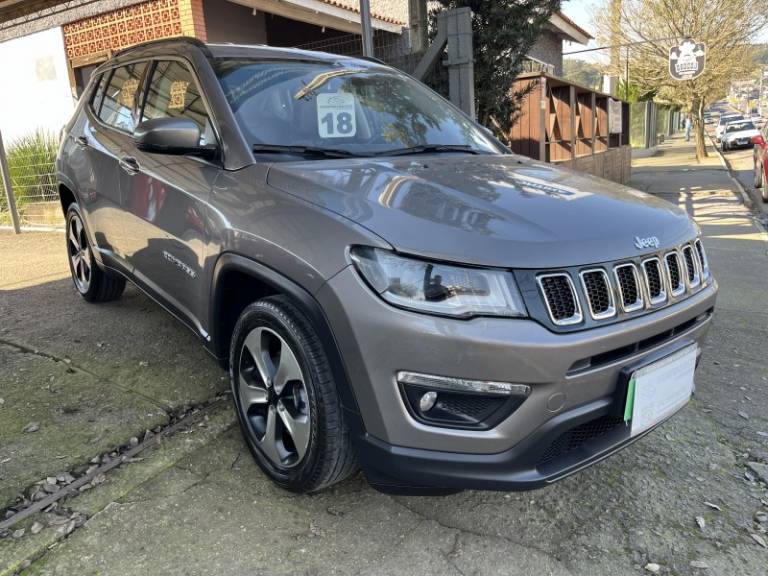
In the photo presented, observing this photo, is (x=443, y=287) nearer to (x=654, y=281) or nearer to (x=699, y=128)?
(x=654, y=281)

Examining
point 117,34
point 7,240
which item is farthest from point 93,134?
point 117,34

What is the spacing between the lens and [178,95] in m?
3.12

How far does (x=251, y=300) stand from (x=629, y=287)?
1.53 metres

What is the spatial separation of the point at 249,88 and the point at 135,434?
171cm

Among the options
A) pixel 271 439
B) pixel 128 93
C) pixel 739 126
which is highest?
pixel 739 126

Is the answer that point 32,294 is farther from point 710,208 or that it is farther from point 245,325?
point 710,208

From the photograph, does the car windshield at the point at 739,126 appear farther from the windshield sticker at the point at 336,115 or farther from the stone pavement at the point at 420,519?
the windshield sticker at the point at 336,115

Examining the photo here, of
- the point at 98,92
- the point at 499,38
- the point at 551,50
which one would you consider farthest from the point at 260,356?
the point at 551,50

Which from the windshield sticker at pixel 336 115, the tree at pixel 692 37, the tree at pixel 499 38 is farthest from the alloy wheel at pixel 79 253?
the tree at pixel 692 37

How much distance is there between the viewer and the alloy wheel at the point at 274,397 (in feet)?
7.38

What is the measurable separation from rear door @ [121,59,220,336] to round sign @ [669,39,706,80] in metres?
19.4

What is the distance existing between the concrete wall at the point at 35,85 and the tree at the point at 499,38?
694 cm

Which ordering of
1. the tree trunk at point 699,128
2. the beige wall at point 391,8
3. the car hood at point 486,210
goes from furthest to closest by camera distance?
1. the tree trunk at point 699,128
2. the beige wall at point 391,8
3. the car hood at point 486,210

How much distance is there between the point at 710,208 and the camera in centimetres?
1089
